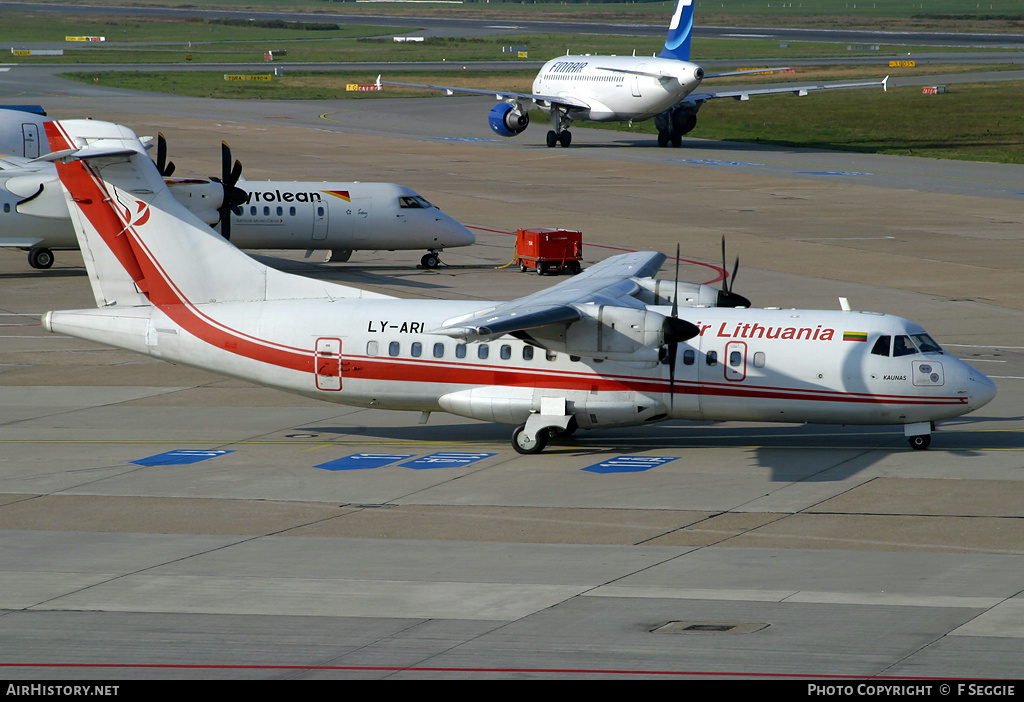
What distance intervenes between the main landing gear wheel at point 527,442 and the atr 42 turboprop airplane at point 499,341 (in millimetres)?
28

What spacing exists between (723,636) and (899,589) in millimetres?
3367

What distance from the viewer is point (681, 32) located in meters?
81.9

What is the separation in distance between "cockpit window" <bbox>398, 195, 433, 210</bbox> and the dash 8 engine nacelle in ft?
121

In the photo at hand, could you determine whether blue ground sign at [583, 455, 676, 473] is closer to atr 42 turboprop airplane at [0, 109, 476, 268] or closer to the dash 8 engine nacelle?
atr 42 turboprop airplane at [0, 109, 476, 268]

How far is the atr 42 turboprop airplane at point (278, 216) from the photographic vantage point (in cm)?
4538

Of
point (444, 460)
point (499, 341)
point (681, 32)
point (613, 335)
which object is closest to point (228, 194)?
point (499, 341)

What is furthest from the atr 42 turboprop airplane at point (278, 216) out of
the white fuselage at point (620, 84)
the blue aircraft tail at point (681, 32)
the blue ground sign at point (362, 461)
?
the blue aircraft tail at point (681, 32)

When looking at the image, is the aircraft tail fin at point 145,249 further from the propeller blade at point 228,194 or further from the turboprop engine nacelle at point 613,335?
the propeller blade at point 228,194

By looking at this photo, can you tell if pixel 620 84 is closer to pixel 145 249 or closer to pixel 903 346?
pixel 145 249

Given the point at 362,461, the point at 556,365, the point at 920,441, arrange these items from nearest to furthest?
the point at 920,441, the point at 362,461, the point at 556,365

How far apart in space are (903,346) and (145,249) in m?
16.5

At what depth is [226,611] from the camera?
1750 centimetres

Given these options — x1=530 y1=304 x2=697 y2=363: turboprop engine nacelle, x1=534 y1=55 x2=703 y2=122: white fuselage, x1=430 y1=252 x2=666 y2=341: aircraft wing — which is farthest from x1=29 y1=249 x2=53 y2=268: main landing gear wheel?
x1=534 y1=55 x2=703 y2=122: white fuselage

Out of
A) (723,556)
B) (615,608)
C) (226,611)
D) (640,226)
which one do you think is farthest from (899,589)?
(640,226)
